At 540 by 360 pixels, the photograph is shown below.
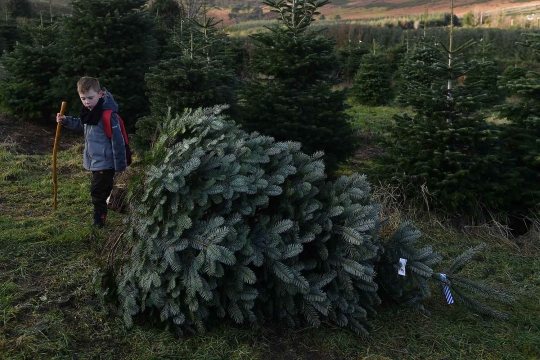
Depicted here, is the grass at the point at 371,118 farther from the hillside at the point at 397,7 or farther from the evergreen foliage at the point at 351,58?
the hillside at the point at 397,7

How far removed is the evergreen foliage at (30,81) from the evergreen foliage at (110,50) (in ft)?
1.92

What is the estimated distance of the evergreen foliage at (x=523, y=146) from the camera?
219 inches

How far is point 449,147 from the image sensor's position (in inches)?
216

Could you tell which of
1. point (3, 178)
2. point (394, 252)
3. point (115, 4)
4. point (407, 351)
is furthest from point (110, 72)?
point (407, 351)

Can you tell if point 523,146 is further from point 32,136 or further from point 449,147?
point 32,136

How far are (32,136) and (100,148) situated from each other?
4.22 meters

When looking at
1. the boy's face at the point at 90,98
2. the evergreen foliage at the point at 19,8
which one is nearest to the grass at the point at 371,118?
the boy's face at the point at 90,98

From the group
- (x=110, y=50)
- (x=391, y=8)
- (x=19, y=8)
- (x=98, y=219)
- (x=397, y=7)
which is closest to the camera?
(x=98, y=219)

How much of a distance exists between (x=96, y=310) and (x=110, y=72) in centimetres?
511

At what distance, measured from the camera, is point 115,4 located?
7484 millimetres

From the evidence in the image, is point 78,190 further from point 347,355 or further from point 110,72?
point 347,355

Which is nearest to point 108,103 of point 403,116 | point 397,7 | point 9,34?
point 403,116

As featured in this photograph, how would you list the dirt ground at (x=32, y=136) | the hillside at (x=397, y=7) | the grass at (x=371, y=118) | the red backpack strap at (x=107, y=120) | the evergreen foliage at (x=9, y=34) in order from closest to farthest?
the red backpack strap at (x=107, y=120) → the dirt ground at (x=32, y=136) → the grass at (x=371, y=118) → the evergreen foliage at (x=9, y=34) → the hillside at (x=397, y=7)

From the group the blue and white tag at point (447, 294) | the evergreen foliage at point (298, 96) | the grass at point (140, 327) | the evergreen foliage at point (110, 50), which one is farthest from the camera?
the evergreen foliage at point (110, 50)
